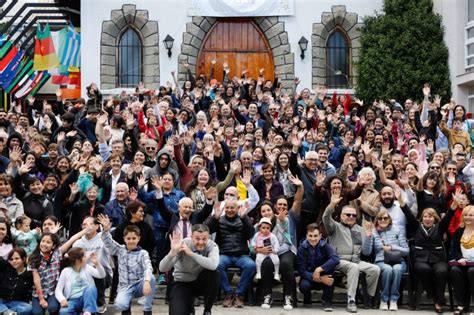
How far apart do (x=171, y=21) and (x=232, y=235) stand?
13.4 meters

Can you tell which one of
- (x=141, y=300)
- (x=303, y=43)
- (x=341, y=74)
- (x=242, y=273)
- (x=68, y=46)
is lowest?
(x=141, y=300)

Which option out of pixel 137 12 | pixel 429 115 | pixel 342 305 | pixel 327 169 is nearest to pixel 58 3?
pixel 137 12

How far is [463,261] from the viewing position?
9078 mm

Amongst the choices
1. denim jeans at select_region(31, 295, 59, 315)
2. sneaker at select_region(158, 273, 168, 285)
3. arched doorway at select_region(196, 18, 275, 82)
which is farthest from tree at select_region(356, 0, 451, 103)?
denim jeans at select_region(31, 295, 59, 315)

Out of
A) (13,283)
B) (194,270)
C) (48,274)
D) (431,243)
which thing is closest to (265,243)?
(194,270)

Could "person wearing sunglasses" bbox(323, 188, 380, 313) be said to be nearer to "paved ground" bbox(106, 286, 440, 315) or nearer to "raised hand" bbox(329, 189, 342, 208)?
"raised hand" bbox(329, 189, 342, 208)

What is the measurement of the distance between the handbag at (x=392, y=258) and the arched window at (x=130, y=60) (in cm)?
1406

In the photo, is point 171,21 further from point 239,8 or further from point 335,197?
point 335,197

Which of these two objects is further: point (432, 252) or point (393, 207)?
point (393, 207)

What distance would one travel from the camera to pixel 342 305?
9344 mm

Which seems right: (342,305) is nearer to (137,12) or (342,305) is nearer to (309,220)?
(309,220)

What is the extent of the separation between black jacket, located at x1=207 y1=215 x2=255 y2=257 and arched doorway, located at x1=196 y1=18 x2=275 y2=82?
522 inches

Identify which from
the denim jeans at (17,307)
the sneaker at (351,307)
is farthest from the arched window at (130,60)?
the denim jeans at (17,307)

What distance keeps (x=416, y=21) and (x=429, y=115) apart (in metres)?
7.37
